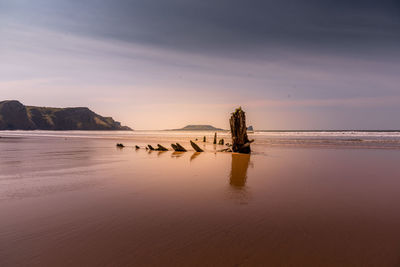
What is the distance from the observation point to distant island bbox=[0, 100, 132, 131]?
121250mm

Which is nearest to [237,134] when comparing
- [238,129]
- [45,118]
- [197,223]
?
[238,129]

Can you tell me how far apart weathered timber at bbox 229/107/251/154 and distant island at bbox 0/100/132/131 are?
146724 mm

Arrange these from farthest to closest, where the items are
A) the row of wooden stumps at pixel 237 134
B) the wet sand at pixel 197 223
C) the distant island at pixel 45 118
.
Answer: the distant island at pixel 45 118
the row of wooden stumps at pixel 237 134
the wet sand at pixel 197 223

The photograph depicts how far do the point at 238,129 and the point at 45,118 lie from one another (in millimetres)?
160419

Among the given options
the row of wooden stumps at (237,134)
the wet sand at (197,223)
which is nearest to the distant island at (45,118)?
the row of wooden stumps at (237,134)

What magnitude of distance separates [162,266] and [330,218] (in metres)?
2.96

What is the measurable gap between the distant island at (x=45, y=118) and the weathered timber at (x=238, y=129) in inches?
5777

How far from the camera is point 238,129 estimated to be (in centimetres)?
1711

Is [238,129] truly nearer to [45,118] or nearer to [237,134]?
[237,134]

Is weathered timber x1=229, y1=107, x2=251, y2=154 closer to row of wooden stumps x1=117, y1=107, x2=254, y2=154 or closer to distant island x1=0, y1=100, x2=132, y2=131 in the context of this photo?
row of wooden stumps x1=117, y1=107, x2=254, y2=154

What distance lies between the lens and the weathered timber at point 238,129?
16.8m

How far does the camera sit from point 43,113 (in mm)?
143875

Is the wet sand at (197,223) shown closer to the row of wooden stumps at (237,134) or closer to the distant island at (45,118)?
the row of wooden stumps at (237,134)

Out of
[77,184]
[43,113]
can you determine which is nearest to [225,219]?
[77,184]
